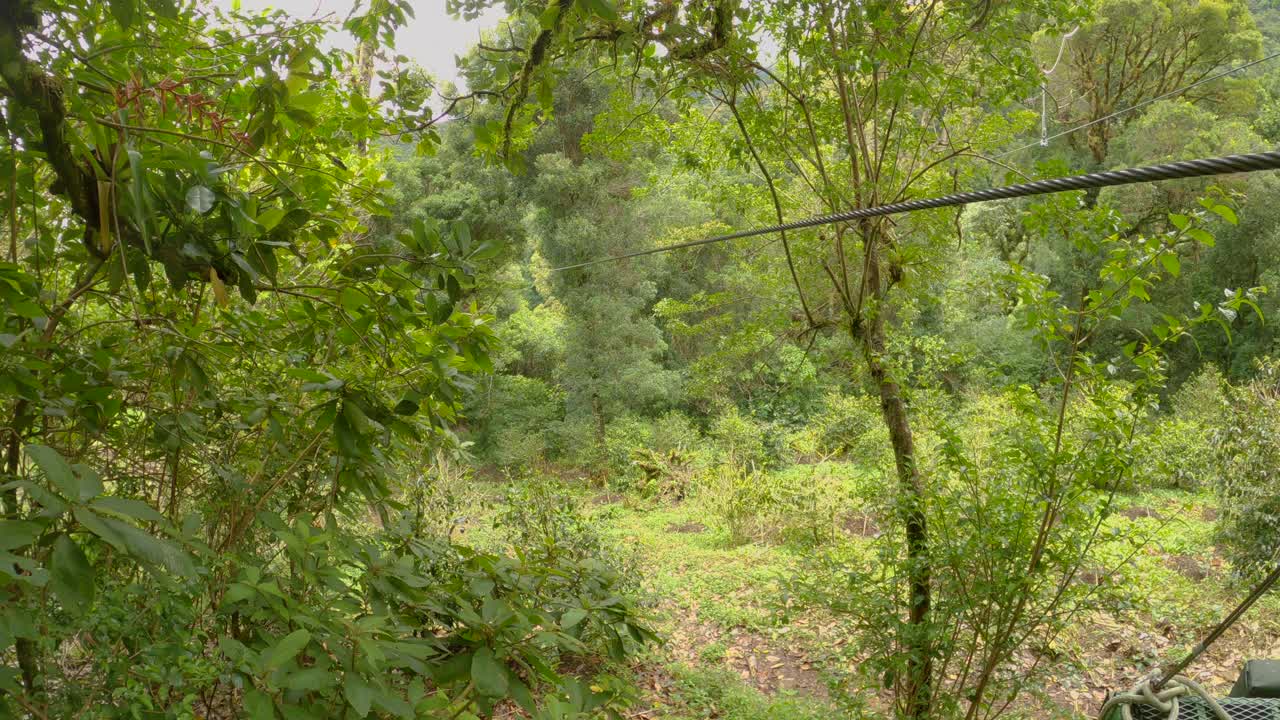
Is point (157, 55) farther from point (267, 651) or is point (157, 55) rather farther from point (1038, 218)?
point (1038, 218)

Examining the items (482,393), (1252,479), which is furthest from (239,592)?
(1252,479)

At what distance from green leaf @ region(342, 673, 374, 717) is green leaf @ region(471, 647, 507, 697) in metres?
0.12

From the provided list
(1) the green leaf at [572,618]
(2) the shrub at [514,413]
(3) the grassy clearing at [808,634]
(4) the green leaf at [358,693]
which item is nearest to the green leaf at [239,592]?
(4) the green leaf at [358,693]

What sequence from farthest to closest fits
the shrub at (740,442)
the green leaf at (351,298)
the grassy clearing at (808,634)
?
the shrub at (740,442) < the grassy clearing at (808,634) < the green leaf at (351,298)

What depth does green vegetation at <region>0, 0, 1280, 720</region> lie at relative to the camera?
0.96 meters

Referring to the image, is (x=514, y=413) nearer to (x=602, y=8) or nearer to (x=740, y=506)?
(x=740, y=506)

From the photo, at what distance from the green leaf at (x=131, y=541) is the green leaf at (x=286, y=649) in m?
0.21

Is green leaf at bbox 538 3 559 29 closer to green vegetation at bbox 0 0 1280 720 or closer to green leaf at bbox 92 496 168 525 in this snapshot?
green vegetation at bbox 0 0 1280 720

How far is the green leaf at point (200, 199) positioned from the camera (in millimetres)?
844

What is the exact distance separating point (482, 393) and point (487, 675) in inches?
74.1

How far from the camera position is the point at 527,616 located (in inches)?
38.4

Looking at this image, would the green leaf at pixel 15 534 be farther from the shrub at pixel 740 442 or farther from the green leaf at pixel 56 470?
the shrub at pixel 740 442

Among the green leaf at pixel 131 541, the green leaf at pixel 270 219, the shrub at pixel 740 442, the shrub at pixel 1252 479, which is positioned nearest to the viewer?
the green leaf at pixel 131 541

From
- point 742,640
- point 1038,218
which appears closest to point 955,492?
point 1038,218
